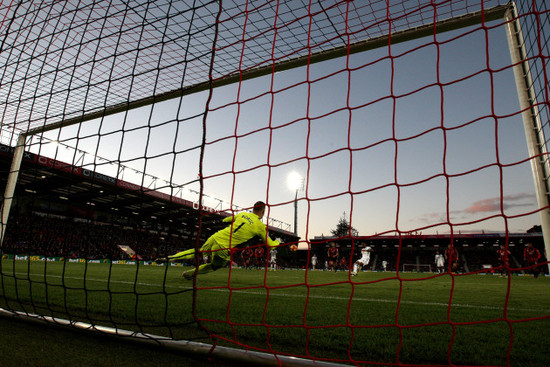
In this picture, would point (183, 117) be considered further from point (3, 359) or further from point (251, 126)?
point (3, 359)

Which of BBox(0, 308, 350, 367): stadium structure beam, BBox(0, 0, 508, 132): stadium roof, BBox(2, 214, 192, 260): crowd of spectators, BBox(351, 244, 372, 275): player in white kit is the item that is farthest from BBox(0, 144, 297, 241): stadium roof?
BBox(0, 308, 350, 367): stadium structure beam

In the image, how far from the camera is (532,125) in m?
3.50

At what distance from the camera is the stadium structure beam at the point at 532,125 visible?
334cm

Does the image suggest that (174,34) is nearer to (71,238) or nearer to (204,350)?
(204,350)

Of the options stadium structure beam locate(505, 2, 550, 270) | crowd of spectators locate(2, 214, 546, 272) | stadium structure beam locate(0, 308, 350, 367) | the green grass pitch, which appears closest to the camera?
stadium structure beam locate(0, 308, 350, 367)

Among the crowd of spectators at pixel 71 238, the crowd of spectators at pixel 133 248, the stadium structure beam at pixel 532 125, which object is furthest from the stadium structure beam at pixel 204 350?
the crowd of spectators at pixel 71 238

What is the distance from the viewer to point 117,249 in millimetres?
27203

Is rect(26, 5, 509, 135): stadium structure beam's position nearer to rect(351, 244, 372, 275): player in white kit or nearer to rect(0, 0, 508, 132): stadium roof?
rect(0, 0, 508, 132): stadium roof

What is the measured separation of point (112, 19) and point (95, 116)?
7.13ft

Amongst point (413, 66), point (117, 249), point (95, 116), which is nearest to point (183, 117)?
point (413, 66)

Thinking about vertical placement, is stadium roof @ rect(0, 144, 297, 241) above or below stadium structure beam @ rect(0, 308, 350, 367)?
above

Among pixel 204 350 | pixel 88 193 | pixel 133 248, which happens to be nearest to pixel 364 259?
pixel 204 350

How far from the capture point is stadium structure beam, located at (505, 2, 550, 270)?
3.34 m

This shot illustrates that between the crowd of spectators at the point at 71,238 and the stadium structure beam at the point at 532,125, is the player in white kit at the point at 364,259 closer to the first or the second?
the crowd of spectators at the point at 71,238
